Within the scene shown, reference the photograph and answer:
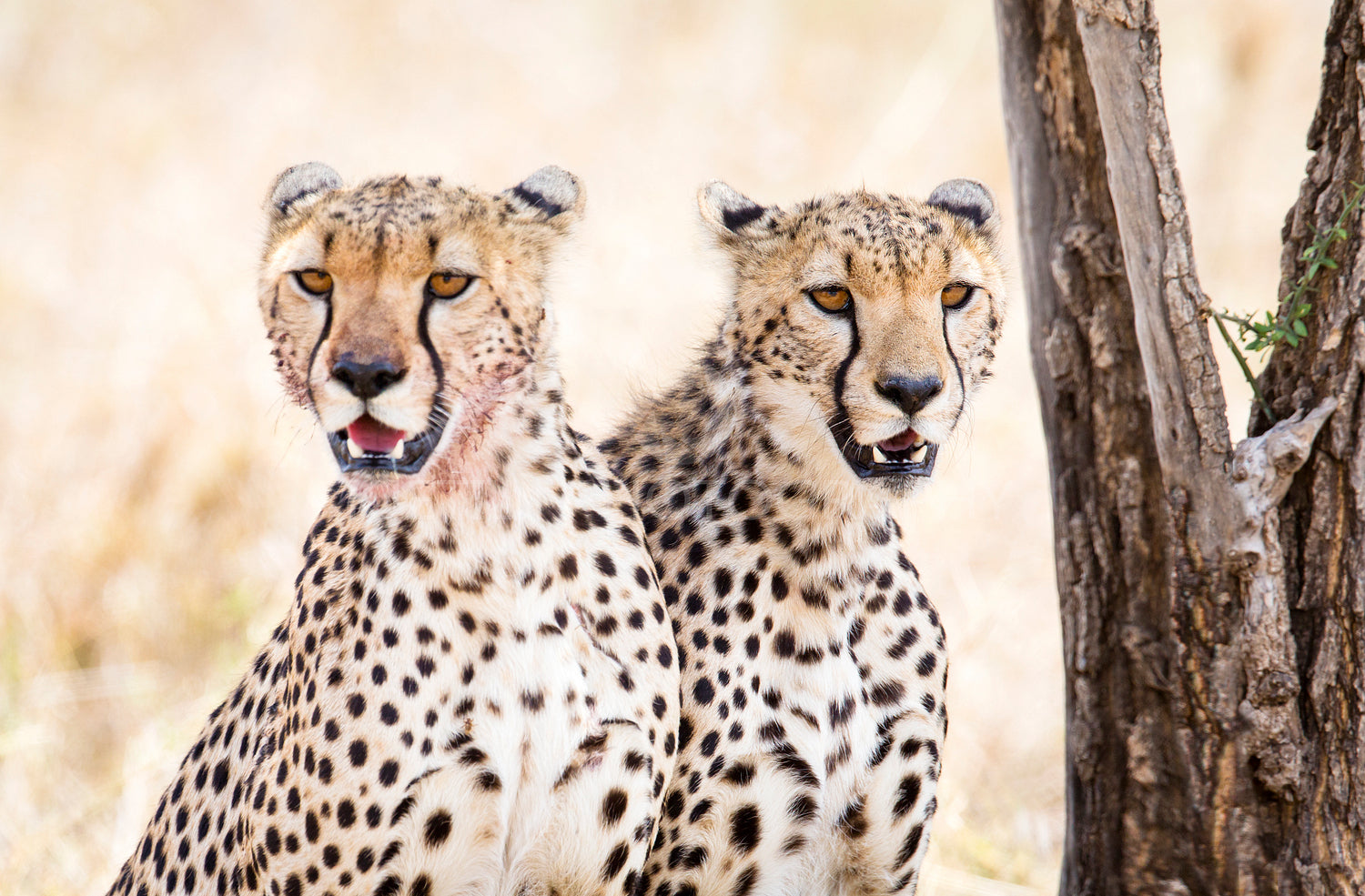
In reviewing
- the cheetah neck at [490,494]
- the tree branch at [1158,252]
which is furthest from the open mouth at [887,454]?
the cheetah neck at [490,494]

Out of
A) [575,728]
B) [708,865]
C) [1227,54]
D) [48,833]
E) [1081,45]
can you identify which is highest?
[1227,54]

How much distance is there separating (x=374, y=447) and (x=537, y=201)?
23.5 inches

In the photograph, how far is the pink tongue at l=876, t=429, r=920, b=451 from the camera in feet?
8.10

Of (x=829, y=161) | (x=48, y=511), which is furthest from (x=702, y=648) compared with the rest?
(x=829, y=161)

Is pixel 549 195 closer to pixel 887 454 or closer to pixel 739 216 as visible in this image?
pixel 739 216

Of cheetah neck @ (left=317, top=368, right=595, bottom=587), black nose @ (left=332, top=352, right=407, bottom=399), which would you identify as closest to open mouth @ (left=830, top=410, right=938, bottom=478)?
cheetah neck @ (left=317, top=368, right=595, bottom=587)

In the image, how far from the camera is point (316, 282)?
2148 millimetres

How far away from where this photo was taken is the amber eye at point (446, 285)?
2125 mm

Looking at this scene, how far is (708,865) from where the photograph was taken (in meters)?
2.48

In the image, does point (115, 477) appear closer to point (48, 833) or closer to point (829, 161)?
point (48, 833)

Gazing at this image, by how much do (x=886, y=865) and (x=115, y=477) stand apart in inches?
148

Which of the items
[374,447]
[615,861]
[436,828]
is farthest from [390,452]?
[615,861]

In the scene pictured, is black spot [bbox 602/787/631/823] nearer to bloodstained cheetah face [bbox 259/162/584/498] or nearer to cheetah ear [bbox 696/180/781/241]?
bloodstained cheetah face [bbox 259/162/584/498]

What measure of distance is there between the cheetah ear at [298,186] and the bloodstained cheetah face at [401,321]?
0.13 meters
